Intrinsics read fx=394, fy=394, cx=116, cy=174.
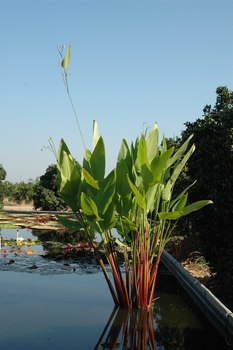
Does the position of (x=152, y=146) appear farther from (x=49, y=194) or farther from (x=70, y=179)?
(x=49, y=194)

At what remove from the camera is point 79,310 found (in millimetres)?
5586

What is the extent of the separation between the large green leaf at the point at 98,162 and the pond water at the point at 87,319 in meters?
1.90

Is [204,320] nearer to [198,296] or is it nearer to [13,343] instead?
[198,296]

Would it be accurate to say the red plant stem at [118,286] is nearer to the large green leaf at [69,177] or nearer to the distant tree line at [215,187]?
the large green leaf at [69,177]

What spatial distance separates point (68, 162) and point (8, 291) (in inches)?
107

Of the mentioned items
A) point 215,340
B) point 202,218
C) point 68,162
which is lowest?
point 215,340

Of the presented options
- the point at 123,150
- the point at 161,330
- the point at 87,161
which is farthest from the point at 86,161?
the point at 161,330

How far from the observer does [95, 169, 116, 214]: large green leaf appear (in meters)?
4.94

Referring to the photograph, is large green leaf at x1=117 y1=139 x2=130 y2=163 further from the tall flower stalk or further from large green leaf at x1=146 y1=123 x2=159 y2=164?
large green leaf at x1=146 y1=123 x2=159 y2=164

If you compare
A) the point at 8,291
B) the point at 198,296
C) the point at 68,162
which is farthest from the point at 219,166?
the point at 8,291

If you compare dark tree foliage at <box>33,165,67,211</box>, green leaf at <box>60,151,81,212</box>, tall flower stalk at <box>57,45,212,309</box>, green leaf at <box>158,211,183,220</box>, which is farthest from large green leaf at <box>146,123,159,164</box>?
dark tree foliage at <box>33,165,67,211</box>

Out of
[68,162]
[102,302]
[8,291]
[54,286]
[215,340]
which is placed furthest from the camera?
[54,286]

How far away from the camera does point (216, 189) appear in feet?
20.1

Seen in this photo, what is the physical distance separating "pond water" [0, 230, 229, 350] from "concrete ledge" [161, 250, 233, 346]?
0.30 feet
